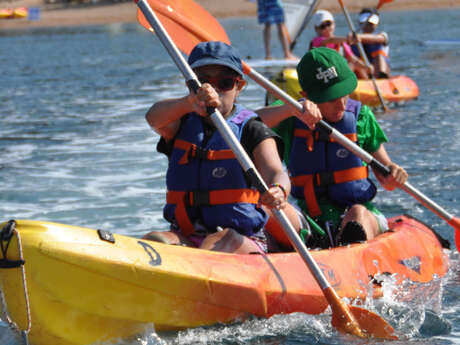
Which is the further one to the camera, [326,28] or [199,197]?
[326,28]

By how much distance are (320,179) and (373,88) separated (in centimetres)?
645

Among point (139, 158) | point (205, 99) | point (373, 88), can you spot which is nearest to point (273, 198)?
point (205, 99)

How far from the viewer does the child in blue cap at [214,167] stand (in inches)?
135

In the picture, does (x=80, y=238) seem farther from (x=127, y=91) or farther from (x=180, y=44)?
(x=127, y=91)

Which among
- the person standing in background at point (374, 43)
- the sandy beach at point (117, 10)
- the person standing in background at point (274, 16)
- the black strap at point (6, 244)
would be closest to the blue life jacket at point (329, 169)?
the black strap at point (6, 244)

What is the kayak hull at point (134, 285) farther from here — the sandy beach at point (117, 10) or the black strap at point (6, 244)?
the sandy beach at point (117, 10)

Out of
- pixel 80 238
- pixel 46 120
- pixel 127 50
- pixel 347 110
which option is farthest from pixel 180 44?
pixel 127 50

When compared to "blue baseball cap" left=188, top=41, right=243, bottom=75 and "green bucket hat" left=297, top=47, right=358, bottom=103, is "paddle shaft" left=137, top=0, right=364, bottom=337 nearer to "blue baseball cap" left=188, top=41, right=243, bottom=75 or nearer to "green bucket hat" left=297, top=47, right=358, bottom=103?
"blue baseball cap" left=188, top=41, right=243, bottom=75

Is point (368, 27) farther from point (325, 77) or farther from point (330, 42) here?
point (325, 77)

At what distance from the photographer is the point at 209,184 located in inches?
138

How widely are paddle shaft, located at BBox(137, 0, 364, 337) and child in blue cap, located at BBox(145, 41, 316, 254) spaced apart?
14cm

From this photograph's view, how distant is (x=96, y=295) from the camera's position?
9.65ft

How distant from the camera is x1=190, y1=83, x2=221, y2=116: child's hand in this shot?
3.22m

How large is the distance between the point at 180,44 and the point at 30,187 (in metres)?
3.16
